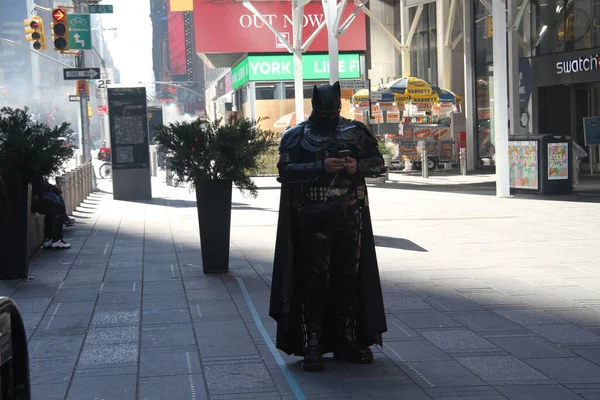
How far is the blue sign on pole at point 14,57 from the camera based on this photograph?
126 meters

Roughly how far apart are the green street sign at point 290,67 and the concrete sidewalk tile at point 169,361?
1127 inches

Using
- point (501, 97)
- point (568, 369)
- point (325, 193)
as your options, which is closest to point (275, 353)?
point (325, 193)

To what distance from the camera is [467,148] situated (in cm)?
3222

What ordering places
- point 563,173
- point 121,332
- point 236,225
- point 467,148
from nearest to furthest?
point 121,332 < point 236,225 < point 563,173 < point 467,148

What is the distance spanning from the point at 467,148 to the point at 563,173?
12247 millimetres

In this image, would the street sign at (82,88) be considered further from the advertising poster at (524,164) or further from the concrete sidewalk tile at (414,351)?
the concrete sidewalk tile at (414,351)

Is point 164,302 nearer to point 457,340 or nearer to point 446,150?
point 457,340

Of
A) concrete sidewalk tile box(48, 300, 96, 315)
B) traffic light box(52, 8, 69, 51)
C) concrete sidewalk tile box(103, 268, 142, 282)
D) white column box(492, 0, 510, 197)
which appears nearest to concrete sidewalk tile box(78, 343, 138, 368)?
concrete sidewalk tile box(48, 300, 96, 315)

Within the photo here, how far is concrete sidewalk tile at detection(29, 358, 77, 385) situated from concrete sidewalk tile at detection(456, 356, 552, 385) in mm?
2636

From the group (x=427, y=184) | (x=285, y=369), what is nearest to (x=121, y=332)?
(x=285, y=369)

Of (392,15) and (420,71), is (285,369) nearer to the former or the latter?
(420,71)

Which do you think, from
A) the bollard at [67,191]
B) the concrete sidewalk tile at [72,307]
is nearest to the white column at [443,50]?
the bollard at [67,191]

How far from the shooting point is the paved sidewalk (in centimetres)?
586

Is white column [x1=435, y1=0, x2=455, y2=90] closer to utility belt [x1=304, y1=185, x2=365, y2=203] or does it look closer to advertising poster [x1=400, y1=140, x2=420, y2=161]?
advertising poster [x1=400, y1=140, x2=420, y2=161]
